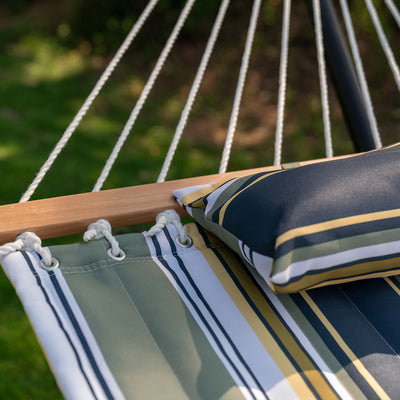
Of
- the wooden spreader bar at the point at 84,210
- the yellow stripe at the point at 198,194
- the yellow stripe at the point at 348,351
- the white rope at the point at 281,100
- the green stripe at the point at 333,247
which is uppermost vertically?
the white rope at the point at 281,100

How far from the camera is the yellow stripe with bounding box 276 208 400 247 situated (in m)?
0.71

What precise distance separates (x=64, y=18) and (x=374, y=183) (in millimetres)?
2974

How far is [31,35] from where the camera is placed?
3137 millimetres

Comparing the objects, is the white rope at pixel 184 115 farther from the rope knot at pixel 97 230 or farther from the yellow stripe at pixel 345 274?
the yellow stripe at pixel 345 274

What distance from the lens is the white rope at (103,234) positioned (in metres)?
0.84

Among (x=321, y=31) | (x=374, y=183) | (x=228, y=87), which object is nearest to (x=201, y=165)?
(x=228, y=87)

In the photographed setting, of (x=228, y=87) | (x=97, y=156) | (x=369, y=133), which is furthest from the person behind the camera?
(x=228, y=87)

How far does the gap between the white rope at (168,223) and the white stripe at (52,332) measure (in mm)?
206

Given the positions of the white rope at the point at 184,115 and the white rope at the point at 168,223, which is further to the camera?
the white rope at the point at 184,115

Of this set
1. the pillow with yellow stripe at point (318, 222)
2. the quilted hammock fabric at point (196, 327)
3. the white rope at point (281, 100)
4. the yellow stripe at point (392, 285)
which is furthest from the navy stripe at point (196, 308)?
the white rope at point (281, 100)

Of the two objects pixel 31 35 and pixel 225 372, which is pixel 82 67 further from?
pixel 225 372

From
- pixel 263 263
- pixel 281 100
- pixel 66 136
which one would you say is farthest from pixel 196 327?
pixel 281 100

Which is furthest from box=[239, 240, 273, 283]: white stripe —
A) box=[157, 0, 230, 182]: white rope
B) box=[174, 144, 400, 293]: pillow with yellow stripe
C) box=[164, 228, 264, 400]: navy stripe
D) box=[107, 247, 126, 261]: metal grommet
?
box=[157, 0, 230, 182]: white rope

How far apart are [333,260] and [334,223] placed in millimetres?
54
